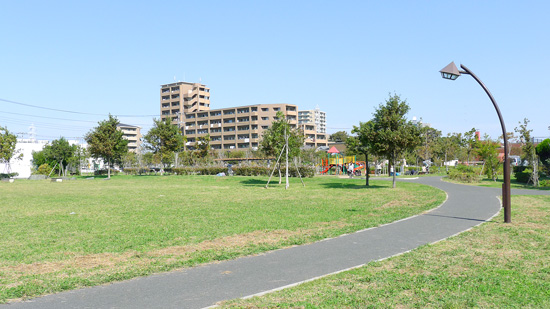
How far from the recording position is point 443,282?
541 cm

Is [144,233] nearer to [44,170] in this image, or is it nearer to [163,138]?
[163,138]

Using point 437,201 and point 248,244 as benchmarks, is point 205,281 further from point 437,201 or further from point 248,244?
point 437,201

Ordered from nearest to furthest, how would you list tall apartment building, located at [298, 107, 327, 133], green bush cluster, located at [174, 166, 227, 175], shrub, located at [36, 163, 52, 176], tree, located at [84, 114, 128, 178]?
tree, located at [84, 114, 128, 178], green bush cluster, located at [174, 166, 227, 175], shrub, located at [36, 163, 52, 176], tall apartment building, located at [298, 107, 327, 133]

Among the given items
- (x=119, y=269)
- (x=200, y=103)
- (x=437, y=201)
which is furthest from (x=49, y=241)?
(x=200, y=103)

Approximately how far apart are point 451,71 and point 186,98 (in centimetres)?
10718

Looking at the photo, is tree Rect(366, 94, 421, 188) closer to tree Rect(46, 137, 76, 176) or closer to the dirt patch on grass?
the dirt patch on grass

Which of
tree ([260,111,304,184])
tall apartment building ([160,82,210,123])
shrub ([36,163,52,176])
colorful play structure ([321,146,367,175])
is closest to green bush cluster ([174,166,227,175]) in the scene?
colorful play structure ([321,146,367,175])

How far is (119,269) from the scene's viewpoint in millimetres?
6410

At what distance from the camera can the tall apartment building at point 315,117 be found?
16168 centimetres

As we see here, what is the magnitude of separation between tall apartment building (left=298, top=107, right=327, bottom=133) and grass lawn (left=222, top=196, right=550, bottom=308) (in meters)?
142

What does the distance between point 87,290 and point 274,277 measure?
252cm

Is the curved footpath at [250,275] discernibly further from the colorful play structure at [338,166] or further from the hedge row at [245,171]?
the colorful play structure at [338,166]

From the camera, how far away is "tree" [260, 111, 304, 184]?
2712cm

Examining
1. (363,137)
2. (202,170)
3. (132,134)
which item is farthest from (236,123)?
(363,137)
